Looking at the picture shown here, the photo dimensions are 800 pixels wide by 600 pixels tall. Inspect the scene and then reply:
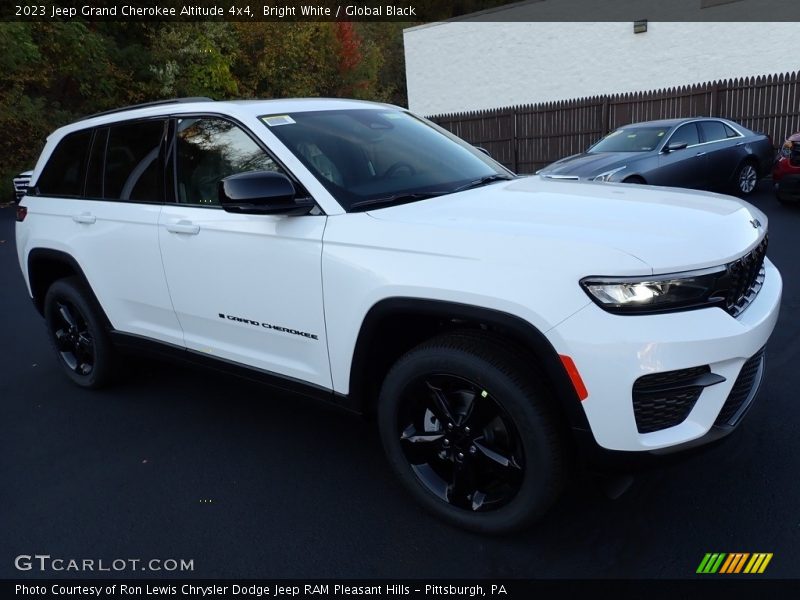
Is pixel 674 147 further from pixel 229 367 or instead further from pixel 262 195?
pixel 262 195

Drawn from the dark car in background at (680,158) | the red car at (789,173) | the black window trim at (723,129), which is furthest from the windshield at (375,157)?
the black window trim at (723,129)

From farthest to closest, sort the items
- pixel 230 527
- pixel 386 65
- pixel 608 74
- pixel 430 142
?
pixel 386 65 → pixel 608 74 → pixel 430 142 → pixel 230 527

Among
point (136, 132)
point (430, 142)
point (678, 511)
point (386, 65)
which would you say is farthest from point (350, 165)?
point (386, 65)

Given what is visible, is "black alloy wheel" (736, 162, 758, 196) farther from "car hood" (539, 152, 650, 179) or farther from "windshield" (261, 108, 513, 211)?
"windshield" (261, 108, 513, 211)

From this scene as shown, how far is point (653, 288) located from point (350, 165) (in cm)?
158

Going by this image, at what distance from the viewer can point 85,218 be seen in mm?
4078

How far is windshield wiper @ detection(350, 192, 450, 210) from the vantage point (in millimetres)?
2975

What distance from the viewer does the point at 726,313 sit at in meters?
2.40

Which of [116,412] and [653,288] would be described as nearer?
[653,288]

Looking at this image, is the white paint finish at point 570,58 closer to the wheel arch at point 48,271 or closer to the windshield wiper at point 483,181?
the windshield wiper at point 483,181

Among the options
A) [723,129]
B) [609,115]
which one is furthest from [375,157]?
[609,115]

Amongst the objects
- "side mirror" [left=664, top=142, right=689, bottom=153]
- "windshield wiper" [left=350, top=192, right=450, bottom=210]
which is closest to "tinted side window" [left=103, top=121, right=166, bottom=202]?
"windshield wiper" [left=350, top=192, right=450, bottom=210]

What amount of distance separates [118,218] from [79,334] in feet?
3.59

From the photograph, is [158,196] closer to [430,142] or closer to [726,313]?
[430,142]
